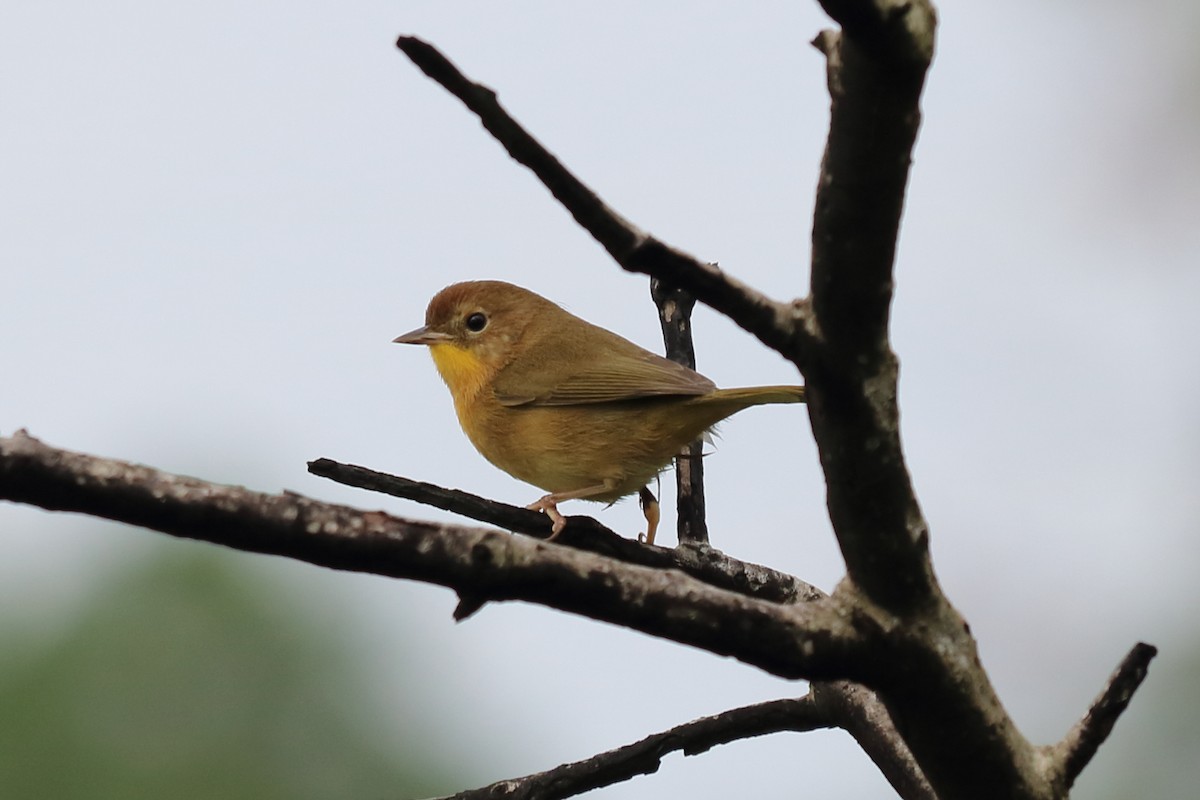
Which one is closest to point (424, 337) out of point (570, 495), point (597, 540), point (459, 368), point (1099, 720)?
point (459, 368)

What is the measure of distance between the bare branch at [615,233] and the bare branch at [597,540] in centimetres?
112

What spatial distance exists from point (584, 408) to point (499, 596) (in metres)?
3.71

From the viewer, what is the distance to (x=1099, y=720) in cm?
251

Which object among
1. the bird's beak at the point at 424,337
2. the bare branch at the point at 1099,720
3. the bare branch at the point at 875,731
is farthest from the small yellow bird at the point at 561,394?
the bare branch at the point at 1099,720

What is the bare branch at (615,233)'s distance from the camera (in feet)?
6.29

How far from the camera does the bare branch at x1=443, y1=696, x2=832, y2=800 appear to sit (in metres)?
2.98

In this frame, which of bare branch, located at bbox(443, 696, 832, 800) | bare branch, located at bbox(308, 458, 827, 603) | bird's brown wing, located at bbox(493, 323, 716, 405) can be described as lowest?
bare branch, located at bbox(443, 696, 832, 800)

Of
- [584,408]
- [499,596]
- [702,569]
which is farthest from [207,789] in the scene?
[499,596]

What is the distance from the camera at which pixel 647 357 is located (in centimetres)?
Answer: 583

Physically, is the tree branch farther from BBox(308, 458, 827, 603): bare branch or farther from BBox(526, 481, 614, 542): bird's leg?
BBox(526, 481, 614, 542): bird's leg

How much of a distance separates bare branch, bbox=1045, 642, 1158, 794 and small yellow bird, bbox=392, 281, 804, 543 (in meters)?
2.40

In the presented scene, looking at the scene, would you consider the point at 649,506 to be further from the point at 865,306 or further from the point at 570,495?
the point at 865,306

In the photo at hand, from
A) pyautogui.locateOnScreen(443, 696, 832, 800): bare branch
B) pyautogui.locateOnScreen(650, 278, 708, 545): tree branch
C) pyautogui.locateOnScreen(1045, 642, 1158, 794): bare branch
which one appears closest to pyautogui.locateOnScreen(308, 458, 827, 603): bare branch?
pyautogui.locateOnScreen(650, 278, 708, 545): tree branch

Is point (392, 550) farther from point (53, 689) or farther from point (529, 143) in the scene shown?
point (53, 689)
